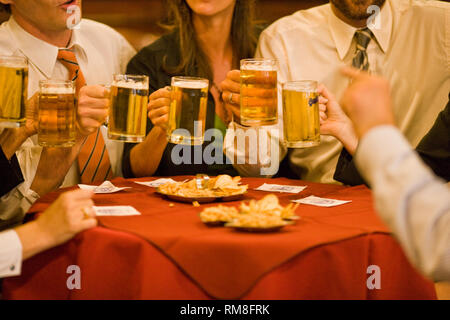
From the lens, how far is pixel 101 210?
1629mm

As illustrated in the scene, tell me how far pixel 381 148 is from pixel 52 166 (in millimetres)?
1549

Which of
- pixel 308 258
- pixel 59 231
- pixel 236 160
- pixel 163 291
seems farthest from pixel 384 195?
pixel 236 160

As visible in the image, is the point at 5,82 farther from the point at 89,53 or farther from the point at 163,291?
the point at 89,53

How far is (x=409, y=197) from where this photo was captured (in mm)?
1067

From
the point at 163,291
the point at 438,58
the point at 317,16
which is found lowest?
the point at 163,291

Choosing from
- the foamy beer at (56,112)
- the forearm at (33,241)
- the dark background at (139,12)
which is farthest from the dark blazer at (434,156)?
the dark background at (139,12)

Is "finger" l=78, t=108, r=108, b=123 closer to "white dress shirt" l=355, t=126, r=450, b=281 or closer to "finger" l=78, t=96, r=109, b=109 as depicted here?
"finger" l=78, t=96, r=109, b=109

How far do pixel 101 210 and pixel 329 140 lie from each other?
1.49 meters

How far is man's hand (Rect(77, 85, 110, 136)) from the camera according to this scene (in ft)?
6.26

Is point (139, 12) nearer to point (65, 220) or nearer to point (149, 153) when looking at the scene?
point (149, 153)

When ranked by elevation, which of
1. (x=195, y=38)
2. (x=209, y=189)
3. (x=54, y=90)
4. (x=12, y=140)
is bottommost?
(x=209, y=189)

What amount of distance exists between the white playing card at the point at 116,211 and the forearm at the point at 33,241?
0.17 metres

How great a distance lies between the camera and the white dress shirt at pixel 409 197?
106 centimetres

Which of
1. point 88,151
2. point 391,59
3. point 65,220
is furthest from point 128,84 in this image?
point 391,59
